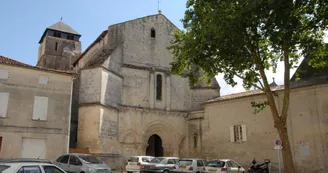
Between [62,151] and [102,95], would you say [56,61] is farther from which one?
[62,151]

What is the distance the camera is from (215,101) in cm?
2259

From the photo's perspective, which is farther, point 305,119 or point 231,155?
point 231,155

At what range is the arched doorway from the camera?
25.3m

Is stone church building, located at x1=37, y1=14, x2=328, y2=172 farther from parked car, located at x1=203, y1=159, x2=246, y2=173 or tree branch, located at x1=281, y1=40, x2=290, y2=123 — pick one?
tree branch, located at x1=281, y1=40, x2=290, y2=123

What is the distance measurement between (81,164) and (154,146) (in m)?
13.0

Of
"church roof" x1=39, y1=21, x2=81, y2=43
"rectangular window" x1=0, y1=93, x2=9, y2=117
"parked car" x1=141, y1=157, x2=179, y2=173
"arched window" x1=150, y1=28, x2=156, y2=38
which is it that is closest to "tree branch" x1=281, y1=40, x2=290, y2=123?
"parked car" x1=141, y1=157, x2=179, y2=173

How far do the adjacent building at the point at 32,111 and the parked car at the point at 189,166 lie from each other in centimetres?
663

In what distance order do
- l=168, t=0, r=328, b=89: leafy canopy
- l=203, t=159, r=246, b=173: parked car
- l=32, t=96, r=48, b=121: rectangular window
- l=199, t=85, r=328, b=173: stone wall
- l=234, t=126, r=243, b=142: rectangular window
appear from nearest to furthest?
l=168, t=0, r=328, b=89: leafy canopy → l=203, t=159, r=246, b=173: parked car → l=32, t=96, r=48, b=121: rectangular window → l=199, t=85, r=328, b=173: stone wall → l=234, t=126, r=243, b=142: rectangular window

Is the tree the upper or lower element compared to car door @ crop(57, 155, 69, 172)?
upper

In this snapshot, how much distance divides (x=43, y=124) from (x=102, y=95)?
14.7ft

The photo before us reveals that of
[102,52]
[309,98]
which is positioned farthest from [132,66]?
[309,98]

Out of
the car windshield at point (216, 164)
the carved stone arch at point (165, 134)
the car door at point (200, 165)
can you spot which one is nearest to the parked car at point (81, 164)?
the car door at point (200, 165)

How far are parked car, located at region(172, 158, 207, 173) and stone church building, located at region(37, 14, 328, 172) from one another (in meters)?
4.94

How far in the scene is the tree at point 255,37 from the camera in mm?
12680
